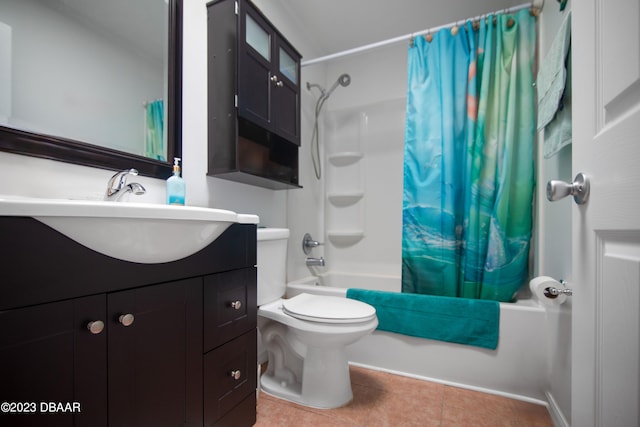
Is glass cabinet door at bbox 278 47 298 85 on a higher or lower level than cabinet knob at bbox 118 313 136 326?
higher

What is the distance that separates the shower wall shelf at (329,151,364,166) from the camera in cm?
231

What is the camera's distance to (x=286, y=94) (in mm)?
1521

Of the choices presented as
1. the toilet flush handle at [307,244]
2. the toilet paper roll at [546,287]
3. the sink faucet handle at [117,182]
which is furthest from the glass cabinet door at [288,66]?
the toilet paper roll at [546,287]

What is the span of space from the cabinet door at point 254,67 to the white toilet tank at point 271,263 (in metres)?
0.54

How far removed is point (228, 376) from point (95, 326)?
46 cm

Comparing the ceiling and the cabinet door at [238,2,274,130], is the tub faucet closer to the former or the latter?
the cabinet door at [238,2,274,130]

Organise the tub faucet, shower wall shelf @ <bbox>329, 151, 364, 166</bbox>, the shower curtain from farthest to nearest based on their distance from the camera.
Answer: shower wall shelf @ <bbox>329, 151, 364, 166</bbox>, the tub faucet, the shower curtain

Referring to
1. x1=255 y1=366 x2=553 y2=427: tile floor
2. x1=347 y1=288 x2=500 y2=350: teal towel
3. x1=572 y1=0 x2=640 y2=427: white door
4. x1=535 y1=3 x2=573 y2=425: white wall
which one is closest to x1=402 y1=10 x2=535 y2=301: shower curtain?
x1=535 y1=3 x2=573 y2=425: white wall

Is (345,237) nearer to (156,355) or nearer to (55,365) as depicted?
(156,355)

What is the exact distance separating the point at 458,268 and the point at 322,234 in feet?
3.70

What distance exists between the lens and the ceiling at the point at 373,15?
72.9 inches

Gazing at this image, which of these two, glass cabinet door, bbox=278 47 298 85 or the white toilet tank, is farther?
glass cabinet door, bbox=278 47 298 85

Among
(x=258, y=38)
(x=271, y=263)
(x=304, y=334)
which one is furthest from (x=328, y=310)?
(x=258, y=38)

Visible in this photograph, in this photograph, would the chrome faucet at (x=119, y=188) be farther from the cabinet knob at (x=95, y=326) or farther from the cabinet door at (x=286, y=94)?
the cabinet door at (x=286, y=94)
